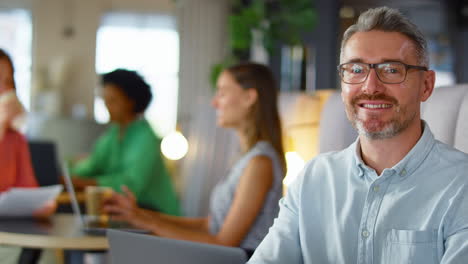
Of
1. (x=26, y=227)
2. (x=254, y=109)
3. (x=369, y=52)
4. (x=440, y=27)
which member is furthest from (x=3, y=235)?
(x=440, y=27)

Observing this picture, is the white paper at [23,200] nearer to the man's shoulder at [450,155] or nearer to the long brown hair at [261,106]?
the long brown hair at [261,106]

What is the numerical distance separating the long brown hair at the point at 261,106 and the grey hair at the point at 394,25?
1033 millimetres

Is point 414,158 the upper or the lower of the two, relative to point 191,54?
lower

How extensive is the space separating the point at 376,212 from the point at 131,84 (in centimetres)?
228

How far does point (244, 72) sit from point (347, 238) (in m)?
1.20

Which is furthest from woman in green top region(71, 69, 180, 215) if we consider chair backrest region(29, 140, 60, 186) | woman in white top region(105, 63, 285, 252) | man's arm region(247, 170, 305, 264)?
man's arm region(247, 170, 305, 264)

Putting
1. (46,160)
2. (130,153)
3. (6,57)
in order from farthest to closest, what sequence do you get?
(130,153) → (46,160) → (6,57)

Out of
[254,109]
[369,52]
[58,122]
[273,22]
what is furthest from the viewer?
[58,122]

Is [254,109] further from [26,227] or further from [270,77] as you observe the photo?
[26,227]

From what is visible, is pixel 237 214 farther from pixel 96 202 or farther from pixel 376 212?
pixel 376 212

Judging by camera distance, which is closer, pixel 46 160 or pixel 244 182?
pixel 244 182

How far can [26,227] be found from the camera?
206 centimetres

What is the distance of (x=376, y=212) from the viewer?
54.3 inches

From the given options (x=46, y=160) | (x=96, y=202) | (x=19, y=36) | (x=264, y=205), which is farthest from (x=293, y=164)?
(x=19, y=36)
